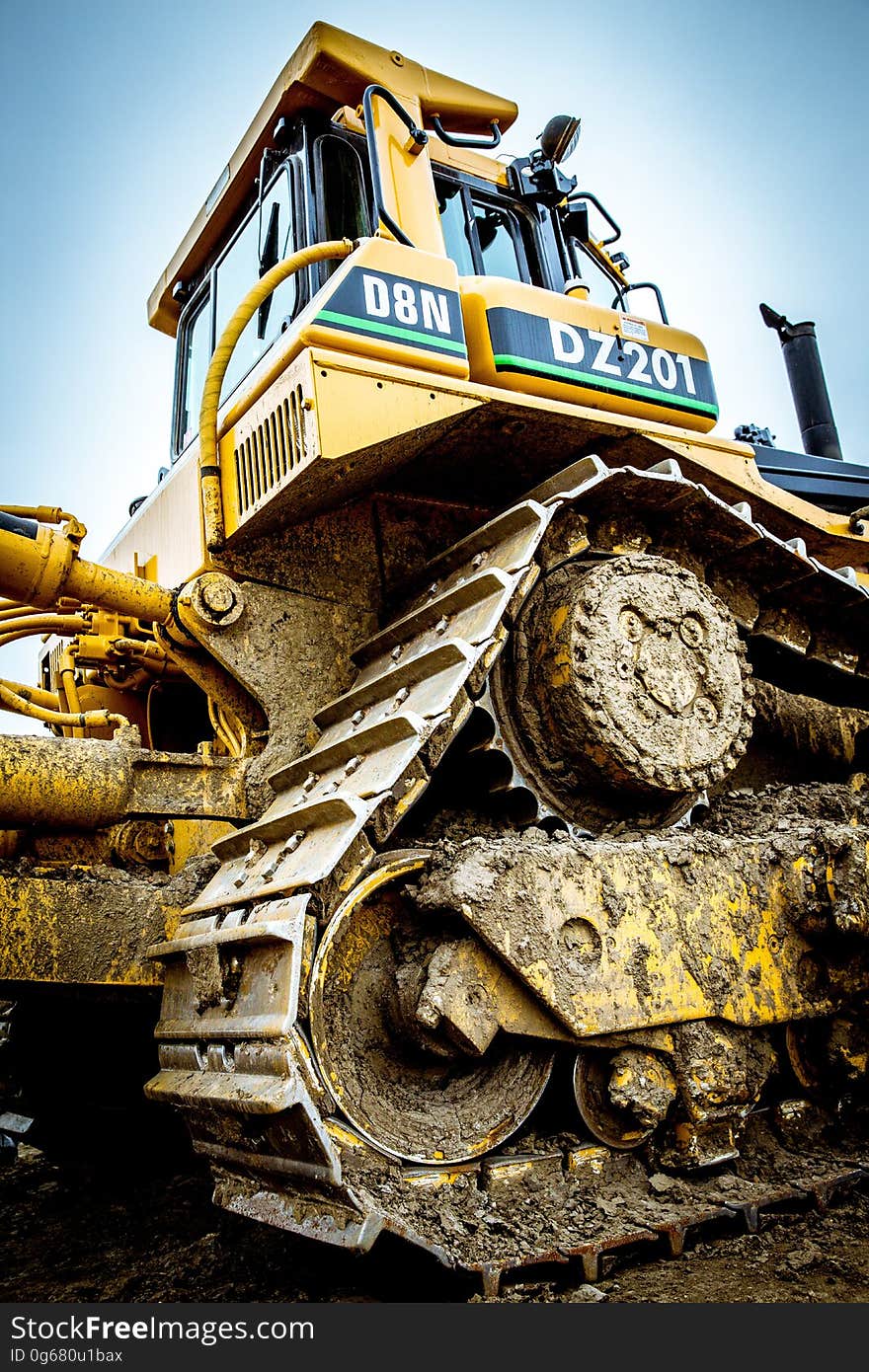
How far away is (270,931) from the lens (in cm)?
207

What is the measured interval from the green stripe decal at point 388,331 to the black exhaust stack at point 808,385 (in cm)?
401

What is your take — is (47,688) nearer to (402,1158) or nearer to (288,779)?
(288,779)

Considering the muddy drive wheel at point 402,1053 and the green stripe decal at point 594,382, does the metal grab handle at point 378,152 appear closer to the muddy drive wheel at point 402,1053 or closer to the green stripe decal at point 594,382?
the green stripe decal at point 594,382

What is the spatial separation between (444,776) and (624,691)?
54 centimetres

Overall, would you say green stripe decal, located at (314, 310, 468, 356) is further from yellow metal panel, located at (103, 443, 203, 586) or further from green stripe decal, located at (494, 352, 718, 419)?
yellow metal panel, located at (103, 443, 203, 586)

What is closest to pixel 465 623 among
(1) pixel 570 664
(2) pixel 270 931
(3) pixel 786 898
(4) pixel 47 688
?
(1) pixel 570 664

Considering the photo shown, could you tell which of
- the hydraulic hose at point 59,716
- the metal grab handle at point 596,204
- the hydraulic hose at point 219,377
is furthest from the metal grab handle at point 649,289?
the hydraulic hose at point 59,716

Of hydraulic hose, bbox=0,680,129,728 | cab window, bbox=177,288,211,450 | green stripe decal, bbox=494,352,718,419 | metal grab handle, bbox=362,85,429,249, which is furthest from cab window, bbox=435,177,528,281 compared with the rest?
hydraulic hose, bbox=0,680,129,728

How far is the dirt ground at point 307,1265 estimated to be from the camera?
2119mm

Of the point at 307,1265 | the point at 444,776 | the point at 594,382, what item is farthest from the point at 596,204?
the point at 307,1265

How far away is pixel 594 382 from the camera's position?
339 cm

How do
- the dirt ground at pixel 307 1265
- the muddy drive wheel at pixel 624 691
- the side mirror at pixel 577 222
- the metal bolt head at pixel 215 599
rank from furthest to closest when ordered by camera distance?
1. the side mirror at pixel 577 222
2. the metal bolt head at pixel 215 599
3. the muddy drive wheel at pixel 624 691
4. the dirt ground at pixel 307 1265

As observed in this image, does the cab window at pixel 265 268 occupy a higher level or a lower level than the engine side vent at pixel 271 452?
higher

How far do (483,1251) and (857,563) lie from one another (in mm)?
2998
